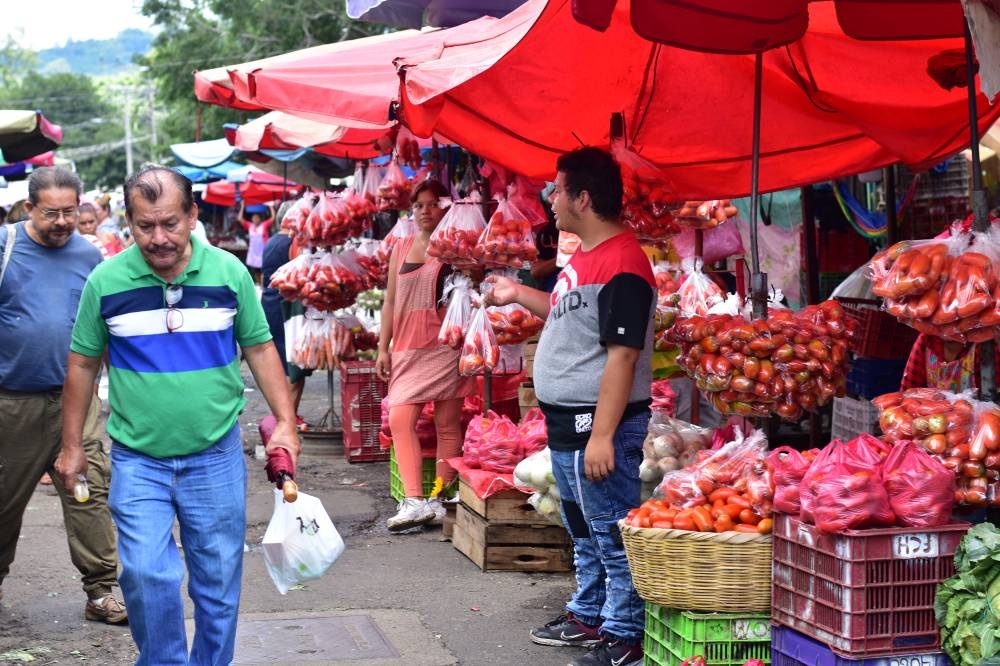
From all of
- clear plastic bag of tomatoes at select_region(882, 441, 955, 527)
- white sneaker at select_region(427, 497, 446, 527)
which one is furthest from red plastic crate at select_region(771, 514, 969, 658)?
white sneaker at select_region(427, 497, 446, 527)

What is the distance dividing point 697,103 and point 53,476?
3.82 metres

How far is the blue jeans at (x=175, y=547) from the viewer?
4242mm

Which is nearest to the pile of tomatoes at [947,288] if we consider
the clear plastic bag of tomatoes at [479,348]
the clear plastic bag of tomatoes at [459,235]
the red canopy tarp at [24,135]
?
the clear plastic bag of tomatoes at [479,348]

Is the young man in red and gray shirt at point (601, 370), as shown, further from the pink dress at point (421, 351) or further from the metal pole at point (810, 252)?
the metal pole at point (810, 252)

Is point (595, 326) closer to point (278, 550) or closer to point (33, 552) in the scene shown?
point (278, 550)

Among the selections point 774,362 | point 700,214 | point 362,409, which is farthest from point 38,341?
point 362,409

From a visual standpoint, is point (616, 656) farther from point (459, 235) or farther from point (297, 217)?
point (297, 217)

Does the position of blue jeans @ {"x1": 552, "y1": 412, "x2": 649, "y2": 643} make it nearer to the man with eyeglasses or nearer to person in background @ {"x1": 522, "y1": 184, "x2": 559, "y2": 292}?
the man with eyeglasses

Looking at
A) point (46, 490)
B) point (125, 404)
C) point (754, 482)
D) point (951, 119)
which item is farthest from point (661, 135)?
point (46, 490)

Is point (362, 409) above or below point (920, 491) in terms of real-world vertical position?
below

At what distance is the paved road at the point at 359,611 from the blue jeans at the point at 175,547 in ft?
3.91

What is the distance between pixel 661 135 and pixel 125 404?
322 cm

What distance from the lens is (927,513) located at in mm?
4031

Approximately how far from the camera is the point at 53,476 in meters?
6.27
